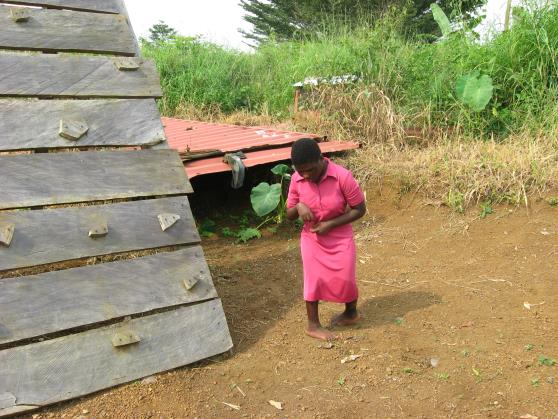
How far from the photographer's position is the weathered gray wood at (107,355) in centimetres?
252

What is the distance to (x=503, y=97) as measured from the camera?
251 inches

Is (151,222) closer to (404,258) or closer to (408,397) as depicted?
(408,397)

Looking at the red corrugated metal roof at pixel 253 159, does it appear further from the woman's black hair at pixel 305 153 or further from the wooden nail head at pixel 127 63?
the woman's black hair at pixel 305 153

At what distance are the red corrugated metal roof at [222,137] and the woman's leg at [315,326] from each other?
2.58 meters

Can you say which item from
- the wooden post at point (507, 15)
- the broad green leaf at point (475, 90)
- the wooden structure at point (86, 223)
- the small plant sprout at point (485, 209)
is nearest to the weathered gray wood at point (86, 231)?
the wooden structure at point (86, 223)

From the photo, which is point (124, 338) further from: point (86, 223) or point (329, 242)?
point (329, 242)

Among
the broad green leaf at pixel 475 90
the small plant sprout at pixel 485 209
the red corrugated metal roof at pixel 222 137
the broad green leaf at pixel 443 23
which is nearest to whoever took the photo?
the small plant sprout at pixel 485 209

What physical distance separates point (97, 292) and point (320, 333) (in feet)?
4.28

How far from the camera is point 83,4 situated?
3.64 metres

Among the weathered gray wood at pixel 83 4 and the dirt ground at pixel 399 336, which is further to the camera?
the weathered gray wood at pixel 83 4

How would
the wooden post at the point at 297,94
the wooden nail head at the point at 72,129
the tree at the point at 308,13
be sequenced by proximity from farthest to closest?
the tree at the point at 308,13, the wooden post at the point at 297,94, the wooden nail head at the point at 72,129

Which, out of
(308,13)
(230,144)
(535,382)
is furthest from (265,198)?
(308,13)

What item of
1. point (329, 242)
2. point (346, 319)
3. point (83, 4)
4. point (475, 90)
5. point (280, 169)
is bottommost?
point (346, 319)

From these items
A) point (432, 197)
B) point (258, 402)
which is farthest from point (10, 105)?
point (432, 197)
